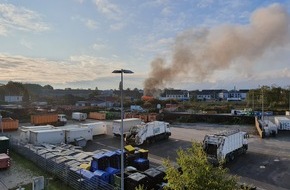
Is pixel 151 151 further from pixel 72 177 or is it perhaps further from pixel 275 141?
pixel 275 141

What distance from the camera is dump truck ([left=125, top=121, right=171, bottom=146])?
36281 mm

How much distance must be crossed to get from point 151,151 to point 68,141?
35.7 ft

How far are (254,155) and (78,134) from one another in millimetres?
21684

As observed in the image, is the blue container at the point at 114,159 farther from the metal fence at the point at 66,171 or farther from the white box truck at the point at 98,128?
the white box truck at the point at 98,128

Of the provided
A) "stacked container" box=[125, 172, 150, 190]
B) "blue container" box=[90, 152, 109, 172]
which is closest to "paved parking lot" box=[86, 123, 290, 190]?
"stacked container" box=[125, 172, 150, 190]

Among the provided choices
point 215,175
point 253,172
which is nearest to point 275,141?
point 253,172

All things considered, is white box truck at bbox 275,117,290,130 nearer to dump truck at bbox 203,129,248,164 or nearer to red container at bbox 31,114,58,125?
dump truck at bbox 203,129,248,164

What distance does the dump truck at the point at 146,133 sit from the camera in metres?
36.3

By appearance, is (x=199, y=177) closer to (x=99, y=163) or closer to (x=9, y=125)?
(x=99, y=163)

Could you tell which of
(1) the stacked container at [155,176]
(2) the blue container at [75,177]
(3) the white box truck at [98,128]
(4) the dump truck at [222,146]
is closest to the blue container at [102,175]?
(2) the blue container at [75,177]

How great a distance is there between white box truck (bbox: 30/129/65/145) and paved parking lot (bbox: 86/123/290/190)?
148 inches

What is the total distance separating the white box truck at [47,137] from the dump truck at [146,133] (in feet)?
27.7

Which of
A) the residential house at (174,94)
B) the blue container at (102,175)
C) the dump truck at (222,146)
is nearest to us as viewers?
the blue container at (102,175)

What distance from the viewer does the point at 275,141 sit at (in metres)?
38.7
